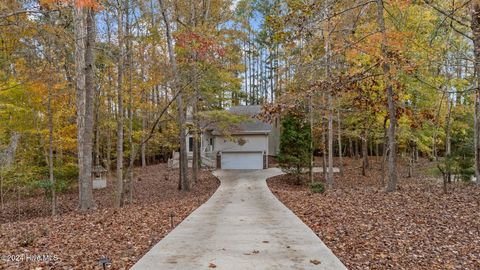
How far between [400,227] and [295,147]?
464 inches

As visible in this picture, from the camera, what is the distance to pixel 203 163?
85.6 ft

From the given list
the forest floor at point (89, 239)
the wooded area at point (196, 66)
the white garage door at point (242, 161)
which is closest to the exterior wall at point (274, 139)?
the white garage door at point (242, 161)

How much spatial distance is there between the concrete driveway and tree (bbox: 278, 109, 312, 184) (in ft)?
30.9

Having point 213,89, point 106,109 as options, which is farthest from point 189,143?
point 213,89

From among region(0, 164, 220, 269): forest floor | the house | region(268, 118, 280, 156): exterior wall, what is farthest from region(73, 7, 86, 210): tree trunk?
region(268, 118, 280, 156): exterior wall

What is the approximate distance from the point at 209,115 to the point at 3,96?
781cm

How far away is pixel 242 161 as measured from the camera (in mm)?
25094

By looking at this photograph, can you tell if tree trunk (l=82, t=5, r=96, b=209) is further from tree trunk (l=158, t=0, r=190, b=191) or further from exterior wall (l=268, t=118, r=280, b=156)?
exterior wall (l=268, t=118, r=280, b=156)

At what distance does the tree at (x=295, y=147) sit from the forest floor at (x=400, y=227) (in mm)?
7118

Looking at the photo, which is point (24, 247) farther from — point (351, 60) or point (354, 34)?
point (354, 34)

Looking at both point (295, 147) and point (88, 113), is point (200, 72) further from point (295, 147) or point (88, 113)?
point (295, 147)

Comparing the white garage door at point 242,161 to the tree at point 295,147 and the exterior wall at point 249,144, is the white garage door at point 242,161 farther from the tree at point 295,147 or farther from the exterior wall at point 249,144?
the tree at point 295,147

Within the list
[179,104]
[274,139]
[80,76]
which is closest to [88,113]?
[80,76]

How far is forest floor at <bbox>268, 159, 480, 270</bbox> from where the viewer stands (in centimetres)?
496
